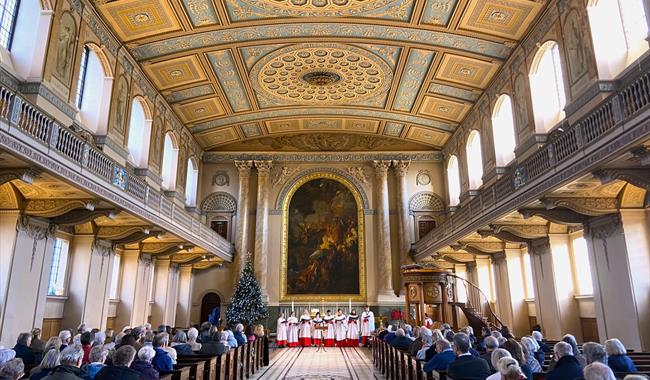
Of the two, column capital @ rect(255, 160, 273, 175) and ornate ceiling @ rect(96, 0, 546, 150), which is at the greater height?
ornate ceiling @ rect(96, 0, 546, 150)

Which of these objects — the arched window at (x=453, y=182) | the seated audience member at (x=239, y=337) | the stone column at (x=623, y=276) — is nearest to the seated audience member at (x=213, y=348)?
the seated audience member at (x=239, y=337)

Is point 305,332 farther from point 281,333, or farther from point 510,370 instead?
point 510,370

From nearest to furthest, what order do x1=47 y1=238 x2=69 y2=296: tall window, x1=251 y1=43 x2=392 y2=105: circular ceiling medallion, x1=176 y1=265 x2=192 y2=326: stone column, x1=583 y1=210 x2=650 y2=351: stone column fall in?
1. x1=583 y1=210 x2=650 y2=351: stone column
2. x1=47 y1=238 x2=69 y2=296: tall window
3. x1=251 y1=43 x2=392 y2=105: circular ceiling medallion
4. x1=176 y1=265 x2=192 y2=326: stone column

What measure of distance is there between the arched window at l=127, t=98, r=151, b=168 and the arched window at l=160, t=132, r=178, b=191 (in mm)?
2604

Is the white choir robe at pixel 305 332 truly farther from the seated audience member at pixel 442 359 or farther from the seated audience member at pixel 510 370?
the seated audience member at pixel 510 370

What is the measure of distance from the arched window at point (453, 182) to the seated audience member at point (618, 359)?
1931cm

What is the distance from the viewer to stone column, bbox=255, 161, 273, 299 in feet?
82.0

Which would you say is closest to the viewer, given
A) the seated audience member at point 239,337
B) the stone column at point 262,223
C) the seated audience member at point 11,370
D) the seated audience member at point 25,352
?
the seated audience member at point 11,370

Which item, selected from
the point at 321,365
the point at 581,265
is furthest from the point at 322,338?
the point at 581,265

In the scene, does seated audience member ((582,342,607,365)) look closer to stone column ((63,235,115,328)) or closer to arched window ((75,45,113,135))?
arched window ((75,45,113,135))

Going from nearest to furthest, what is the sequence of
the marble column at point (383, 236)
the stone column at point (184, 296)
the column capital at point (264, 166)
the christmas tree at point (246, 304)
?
the christmas tree at point (246, 304) < the stone column at point (184, 296) < the marble column at point (383, 236) < the column capital at point (264, 166)

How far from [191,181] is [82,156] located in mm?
14484

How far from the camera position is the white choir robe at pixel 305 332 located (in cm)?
2211

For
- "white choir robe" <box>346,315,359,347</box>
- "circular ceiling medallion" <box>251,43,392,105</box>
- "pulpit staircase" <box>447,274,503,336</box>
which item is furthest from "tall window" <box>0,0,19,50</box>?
"white choir robe" <box>346,315,359,347</box>
